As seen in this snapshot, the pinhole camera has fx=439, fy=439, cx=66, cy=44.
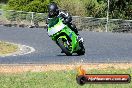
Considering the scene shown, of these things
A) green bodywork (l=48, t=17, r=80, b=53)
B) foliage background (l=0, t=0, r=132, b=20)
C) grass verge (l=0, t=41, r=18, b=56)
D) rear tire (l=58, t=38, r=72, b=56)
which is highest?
green bodywork (l=48, t=17, r=80, b=53)

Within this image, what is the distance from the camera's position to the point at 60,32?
14.4 metres

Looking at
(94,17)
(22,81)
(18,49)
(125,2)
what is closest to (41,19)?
(94,17)

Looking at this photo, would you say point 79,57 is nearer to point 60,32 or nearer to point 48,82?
point 60,32

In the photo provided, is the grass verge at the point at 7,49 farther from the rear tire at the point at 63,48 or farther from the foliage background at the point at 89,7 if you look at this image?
the foliage background at the point at 89,7

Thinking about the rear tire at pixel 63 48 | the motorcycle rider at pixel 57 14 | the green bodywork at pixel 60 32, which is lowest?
the rear tire at pixel 63 48

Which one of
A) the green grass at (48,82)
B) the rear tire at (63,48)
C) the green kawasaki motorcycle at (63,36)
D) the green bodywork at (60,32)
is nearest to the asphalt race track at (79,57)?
the rear tire at (63,48)

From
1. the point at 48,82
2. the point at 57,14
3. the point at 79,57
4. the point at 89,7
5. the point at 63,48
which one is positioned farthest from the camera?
the point at 89,7

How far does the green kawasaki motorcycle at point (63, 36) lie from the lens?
14234 mm

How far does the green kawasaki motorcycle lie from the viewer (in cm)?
1423

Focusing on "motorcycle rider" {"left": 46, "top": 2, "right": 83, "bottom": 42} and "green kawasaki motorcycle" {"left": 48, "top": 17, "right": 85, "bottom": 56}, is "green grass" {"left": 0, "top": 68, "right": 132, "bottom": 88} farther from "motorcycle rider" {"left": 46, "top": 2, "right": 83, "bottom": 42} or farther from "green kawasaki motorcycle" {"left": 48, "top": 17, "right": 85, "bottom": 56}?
"green kawasaki motorcycle" {"left": 48, "top": 17, "right": 85, "bottom": 56}

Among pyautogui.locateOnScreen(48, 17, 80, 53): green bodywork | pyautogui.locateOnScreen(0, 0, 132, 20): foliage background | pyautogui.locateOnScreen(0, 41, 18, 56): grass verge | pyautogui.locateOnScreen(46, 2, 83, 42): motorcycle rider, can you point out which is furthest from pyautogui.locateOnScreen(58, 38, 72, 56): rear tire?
pyautogui.locateOnScreen(0, 0, 132, 20): foliage background

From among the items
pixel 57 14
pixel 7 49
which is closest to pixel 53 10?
pixel 57 14

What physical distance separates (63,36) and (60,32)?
265 mm

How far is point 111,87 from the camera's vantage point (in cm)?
755
